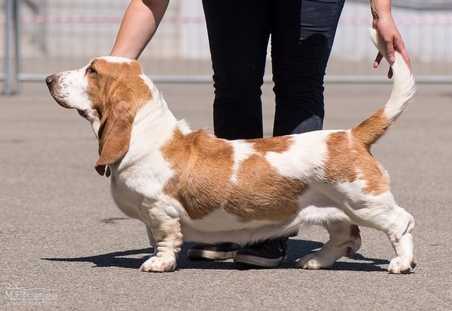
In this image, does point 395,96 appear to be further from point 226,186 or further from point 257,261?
point 257,261

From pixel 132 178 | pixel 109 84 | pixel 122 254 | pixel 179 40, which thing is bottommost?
pixel 179 40

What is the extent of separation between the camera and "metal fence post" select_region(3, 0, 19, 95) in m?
13.9

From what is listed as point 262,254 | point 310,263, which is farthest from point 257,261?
point 310,263

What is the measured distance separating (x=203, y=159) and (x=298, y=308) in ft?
2.88

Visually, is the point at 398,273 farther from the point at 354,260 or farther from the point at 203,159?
the point at 203,159

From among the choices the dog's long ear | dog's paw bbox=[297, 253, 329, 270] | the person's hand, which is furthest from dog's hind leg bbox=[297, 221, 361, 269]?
the dog's long ear

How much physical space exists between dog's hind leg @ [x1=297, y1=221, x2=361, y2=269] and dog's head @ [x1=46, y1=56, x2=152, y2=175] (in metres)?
0.93

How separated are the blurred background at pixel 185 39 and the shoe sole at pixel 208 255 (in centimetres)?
1001

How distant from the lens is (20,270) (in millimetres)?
5418

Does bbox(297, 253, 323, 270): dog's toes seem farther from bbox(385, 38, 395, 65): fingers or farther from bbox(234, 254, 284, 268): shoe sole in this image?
bbox(385, 38, 395, 65): fingers

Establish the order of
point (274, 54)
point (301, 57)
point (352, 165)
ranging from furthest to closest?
point (274, 54) → point (301, 57) → point (352, 165)

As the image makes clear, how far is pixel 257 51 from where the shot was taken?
5.74 m

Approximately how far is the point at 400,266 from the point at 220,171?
827mm

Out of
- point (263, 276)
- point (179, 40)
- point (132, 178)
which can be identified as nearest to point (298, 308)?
point (263, 276)
